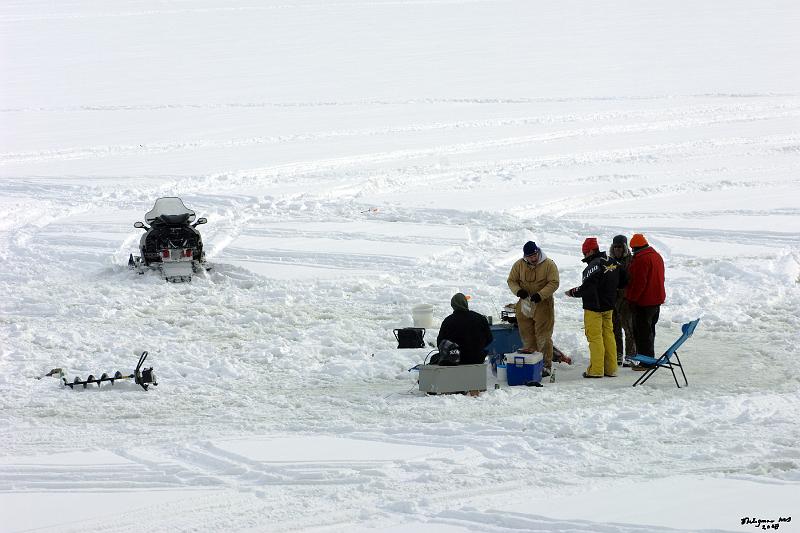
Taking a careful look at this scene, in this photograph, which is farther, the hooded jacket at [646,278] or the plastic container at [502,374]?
the hooded jacket at [646,278]

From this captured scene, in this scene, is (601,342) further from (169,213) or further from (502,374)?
(169,213)

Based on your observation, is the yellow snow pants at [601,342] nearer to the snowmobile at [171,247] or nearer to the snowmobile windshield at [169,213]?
the snowmobile at [171,247]

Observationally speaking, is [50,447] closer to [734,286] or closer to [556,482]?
[556,482]

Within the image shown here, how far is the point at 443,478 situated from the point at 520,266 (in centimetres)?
362

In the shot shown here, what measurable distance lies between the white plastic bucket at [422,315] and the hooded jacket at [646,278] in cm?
255

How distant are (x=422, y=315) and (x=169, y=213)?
530 centimetres

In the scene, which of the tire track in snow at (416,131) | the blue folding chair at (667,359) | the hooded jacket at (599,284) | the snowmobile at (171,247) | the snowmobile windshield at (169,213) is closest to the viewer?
the blue folding chair at (667,359)

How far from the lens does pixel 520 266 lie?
10391 mm

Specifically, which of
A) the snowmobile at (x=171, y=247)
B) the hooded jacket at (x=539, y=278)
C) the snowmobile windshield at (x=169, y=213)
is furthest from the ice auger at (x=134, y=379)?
the snowmobile windshield at (x=169, y=213)

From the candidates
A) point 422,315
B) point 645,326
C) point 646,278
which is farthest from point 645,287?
point 422,315

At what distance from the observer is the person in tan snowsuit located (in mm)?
10164

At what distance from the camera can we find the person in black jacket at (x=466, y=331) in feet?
31.1

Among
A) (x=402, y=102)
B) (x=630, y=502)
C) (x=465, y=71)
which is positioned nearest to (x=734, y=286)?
(x=630, y=502)

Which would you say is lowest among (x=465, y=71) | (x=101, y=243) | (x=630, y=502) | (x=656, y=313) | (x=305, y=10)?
(x=630, y=502)
